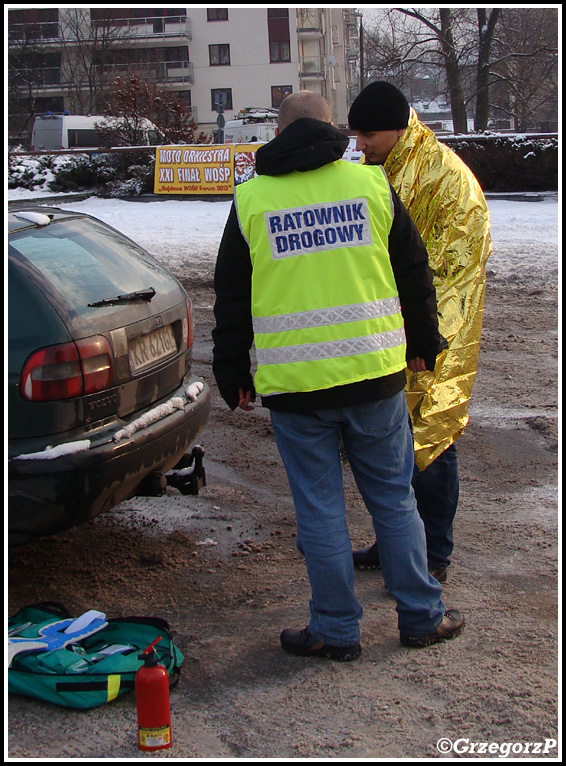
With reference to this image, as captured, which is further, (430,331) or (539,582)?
(539,582)

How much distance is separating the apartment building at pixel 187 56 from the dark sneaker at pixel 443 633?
50679 millimetres

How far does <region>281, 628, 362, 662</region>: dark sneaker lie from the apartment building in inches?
1992

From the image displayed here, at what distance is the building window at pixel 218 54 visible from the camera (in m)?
56.7

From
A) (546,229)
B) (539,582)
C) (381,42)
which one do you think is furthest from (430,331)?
(381,42)

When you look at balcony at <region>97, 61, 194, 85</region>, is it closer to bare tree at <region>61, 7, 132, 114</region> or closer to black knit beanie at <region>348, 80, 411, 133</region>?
bare tree at <region>61, 7, 132, 114</region>

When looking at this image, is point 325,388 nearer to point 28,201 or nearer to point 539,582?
point 539,582

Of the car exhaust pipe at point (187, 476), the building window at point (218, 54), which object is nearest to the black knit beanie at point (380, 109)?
the car exhaust pipe at point (187, 476)

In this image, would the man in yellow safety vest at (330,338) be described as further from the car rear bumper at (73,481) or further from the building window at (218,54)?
the building window at (218,54)

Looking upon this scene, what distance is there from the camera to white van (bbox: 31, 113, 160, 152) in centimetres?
3284

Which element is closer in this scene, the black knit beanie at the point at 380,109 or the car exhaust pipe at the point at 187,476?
the black knit beanie at the point at 380,109

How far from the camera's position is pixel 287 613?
3.45 metres

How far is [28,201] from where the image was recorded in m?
21.1

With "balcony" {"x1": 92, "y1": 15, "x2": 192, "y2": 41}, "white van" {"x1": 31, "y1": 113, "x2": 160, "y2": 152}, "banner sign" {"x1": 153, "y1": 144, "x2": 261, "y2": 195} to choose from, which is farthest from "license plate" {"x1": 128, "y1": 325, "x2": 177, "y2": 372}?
"balcony" {"x1": 92, "y1": 15, "x2": 192, "y2": 41}

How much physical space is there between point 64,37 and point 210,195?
37.8 meters
